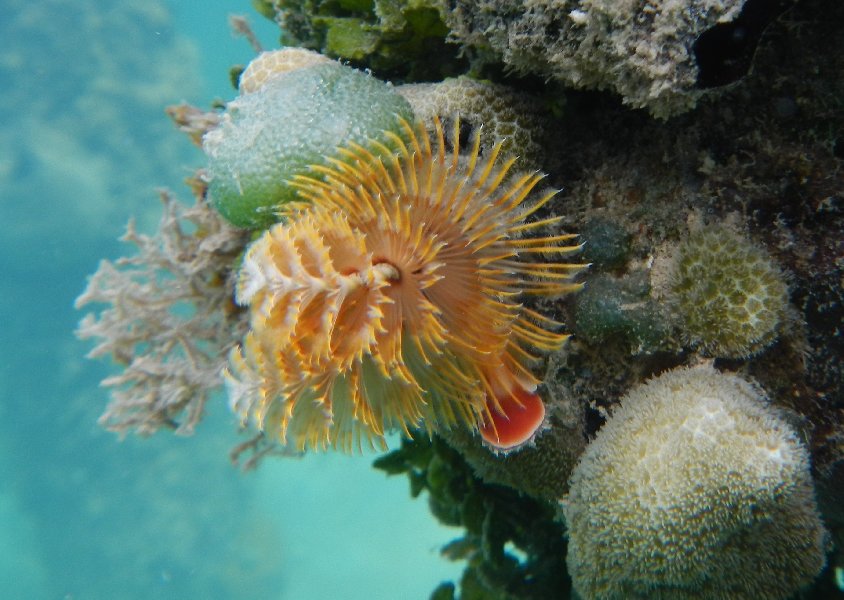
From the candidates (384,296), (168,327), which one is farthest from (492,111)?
(168,327)

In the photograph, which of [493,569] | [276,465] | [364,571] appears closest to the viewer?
[493,569]

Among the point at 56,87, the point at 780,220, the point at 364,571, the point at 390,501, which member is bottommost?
the point at 364,571

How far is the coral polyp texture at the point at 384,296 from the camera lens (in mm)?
2271

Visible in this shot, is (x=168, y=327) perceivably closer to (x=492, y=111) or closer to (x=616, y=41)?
(x=492, y=111)

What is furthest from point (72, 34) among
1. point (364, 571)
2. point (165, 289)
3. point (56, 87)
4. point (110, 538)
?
point (364, 571)

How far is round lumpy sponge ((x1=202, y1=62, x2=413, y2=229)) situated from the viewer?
275 cm

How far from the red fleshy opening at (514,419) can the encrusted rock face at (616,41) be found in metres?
1.51

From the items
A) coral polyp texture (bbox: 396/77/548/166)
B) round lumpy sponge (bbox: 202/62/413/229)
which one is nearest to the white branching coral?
round lumpy sponge (bbox: 202/62/413/229)

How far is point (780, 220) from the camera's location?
2699mm

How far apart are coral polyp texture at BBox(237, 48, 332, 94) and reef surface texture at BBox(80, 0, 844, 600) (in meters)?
0.02

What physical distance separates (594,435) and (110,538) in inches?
962

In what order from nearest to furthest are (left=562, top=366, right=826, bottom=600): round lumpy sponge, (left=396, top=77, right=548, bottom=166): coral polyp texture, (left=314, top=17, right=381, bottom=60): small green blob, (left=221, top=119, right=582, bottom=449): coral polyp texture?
(left=221, top=119, right=582, bottom=449): coral polyp texture → (left=562, top=366, right=826, bottom=600): round lumpy sponge → (left=396, top=77, right=548, bottom=166): coral polyp texture → (left=314, top=17, right=381, bottom=60): small green blob

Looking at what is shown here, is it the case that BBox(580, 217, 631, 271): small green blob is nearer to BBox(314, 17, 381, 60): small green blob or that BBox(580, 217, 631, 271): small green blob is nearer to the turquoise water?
BBox(314, 17, 381, 60): small green blob

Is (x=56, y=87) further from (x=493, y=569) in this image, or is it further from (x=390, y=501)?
(x=493, y=569)
